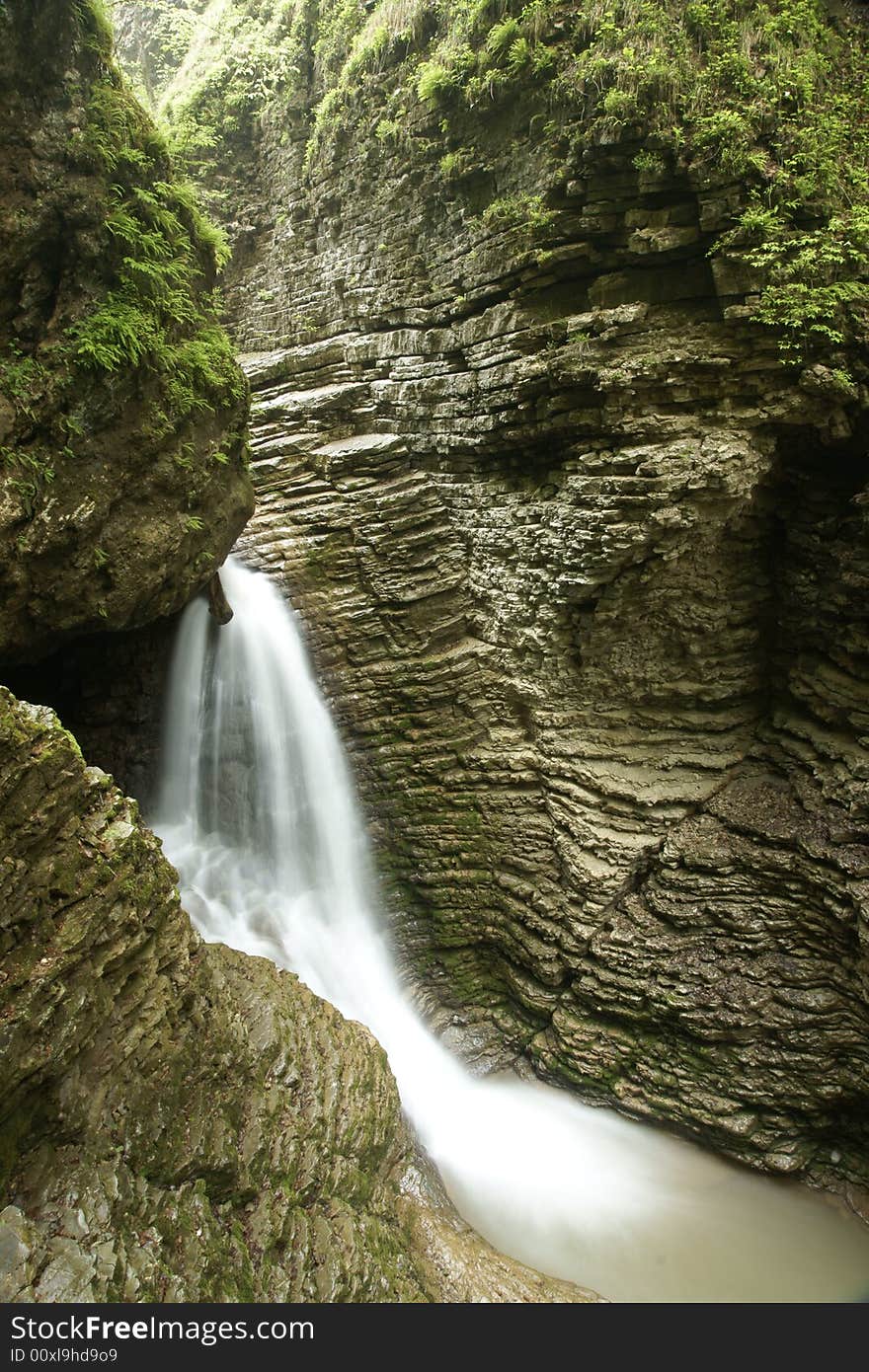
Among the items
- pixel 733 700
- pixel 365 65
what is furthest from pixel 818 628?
pixel 365 65

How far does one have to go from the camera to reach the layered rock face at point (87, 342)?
4297 millimetres

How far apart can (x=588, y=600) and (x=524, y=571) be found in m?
0.83

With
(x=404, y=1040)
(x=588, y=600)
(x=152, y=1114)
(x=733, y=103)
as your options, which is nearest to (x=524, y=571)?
(x=588, y=600)

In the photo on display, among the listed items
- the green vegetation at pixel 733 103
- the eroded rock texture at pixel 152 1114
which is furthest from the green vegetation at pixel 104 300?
the green vegetation at pixel 733 103

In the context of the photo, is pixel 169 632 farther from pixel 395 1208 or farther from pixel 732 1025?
pixel 732 1025

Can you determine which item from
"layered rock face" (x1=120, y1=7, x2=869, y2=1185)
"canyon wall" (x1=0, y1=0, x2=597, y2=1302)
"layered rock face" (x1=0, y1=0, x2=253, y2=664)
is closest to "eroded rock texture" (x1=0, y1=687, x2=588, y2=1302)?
"canyon wall" (x1=0, y1=0, x2=597, y2=1302)

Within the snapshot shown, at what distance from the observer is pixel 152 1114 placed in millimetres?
3756

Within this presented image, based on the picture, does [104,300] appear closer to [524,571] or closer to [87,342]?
[87,342]

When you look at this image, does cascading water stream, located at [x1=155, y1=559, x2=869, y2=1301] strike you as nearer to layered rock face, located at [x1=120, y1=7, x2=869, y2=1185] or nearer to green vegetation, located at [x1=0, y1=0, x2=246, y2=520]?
layered rock face, located at [x1=120, y1=7, x2=869, y2=1185]

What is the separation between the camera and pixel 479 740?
8.21 metres

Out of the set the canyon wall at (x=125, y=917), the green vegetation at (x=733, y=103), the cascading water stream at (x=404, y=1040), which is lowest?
the cascading water stream at (x=404, y=1040)

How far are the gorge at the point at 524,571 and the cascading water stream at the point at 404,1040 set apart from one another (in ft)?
1.05

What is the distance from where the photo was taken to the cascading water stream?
5.72 metres

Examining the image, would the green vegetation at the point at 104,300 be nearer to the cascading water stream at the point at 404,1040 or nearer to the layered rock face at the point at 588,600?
the cascading water stream at the point at 404,1040
